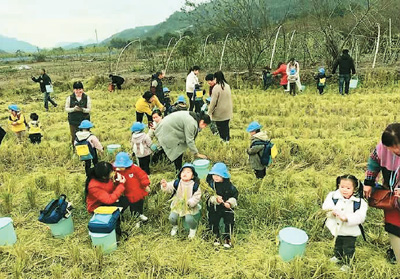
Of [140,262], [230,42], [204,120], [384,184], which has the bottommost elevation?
[140,262]

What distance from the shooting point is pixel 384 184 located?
2.72 m

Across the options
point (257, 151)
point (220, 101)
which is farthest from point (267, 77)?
point (257, 151)

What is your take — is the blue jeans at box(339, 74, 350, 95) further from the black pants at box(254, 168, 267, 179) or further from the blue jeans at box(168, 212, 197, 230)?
the blue jeans at box(168, 212, 197, 230)

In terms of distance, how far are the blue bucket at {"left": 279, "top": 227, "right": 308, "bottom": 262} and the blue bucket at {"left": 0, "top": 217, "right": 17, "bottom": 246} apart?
2710 millimetres

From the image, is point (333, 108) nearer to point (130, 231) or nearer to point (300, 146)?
point (300, 146)

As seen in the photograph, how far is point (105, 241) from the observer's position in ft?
10.4

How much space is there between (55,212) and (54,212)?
0.4 inches

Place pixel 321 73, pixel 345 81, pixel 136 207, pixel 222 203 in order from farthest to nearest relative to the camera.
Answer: pixel 321 73
pixel 345 81
pixel 136 207
pixel 222 203

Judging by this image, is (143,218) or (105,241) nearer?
(105,241)

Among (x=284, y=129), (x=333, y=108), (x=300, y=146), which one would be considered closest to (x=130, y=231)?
(x=300, y=146)

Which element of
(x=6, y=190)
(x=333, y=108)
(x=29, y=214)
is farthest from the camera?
(x=333, y=108)

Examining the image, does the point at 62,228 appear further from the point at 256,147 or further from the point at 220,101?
the point at 220,101

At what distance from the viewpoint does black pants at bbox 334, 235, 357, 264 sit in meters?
2.75

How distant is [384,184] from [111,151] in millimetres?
4265
